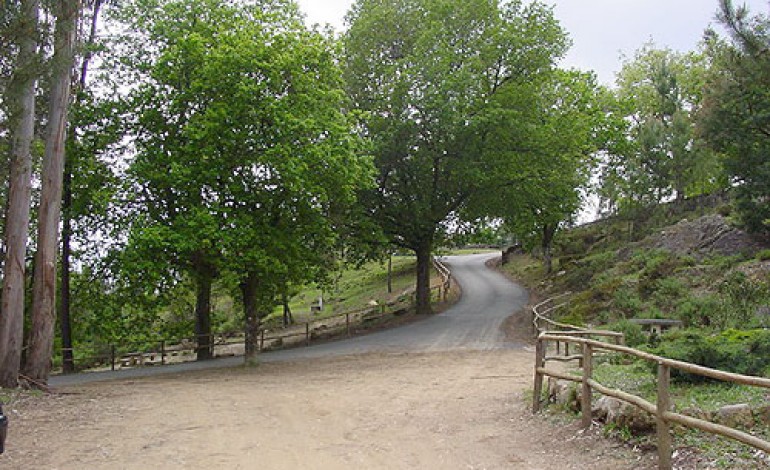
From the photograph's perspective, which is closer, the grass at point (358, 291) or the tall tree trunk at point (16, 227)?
the tall tree trunk at point (16, 227)

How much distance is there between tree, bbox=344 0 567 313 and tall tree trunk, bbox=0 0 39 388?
1468 centimetres

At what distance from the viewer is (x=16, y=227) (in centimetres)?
1312

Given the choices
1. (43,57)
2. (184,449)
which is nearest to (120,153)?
(43,57)

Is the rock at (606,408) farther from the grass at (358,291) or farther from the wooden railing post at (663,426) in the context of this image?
the grass at (358,291)

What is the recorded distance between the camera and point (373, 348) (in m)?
22.7

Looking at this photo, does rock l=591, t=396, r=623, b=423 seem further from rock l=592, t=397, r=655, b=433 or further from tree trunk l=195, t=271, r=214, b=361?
tree trunk l=195, t=271, r=214, b=361

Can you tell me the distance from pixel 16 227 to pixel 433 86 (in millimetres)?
16988

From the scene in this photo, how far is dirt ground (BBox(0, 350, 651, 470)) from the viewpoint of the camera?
24.2 feet

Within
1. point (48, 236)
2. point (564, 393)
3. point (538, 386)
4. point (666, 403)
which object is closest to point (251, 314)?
point (48, 236)

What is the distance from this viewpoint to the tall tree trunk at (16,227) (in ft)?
41.1

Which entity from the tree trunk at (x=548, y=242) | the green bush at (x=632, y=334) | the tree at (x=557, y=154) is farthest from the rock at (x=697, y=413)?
the tree trunk at (x=548, y=242)

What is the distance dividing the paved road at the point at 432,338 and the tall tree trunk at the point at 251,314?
1.57 meters

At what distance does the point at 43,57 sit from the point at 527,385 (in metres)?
11.0

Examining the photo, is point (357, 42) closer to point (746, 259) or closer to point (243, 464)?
point (746, 259)
